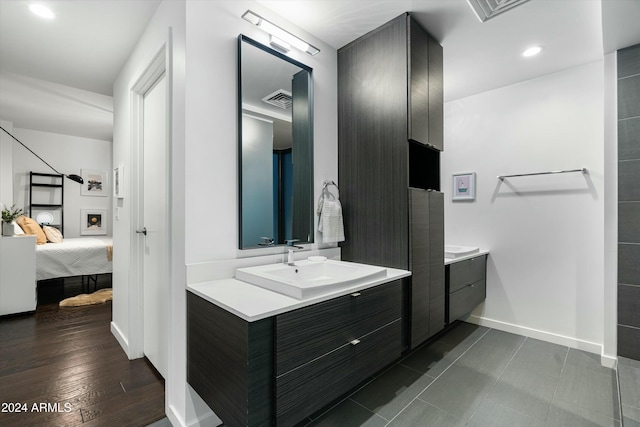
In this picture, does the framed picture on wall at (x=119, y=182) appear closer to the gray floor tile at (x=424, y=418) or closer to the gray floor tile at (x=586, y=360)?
the gray floor tile at (x=424, y=418)

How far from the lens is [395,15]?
76.3 inches

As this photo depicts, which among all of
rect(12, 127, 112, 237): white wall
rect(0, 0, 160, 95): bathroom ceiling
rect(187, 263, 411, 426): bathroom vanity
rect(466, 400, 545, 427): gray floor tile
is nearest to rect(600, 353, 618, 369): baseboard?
rect(466, 400, 545, 427): gray floor tile

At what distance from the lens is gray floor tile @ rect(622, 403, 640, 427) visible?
58.9 inches

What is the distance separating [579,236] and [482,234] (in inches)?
30.5

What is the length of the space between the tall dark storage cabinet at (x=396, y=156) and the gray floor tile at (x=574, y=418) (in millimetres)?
784

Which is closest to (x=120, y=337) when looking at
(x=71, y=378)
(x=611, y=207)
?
(x=71, y=378)


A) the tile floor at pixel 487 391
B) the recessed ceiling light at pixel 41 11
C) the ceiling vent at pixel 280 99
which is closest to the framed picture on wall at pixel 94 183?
the recessed ceiling light at pixel 41 11

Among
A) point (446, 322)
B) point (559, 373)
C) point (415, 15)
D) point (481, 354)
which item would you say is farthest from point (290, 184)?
point (559, 373)

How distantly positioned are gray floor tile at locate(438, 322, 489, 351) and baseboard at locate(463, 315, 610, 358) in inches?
2.8

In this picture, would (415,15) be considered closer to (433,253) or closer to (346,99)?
(346,99)

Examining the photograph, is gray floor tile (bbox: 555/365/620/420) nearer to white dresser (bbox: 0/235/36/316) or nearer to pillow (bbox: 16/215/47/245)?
white dresser (bbox: 0/235/36/316)

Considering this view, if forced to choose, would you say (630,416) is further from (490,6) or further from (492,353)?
(490,6)

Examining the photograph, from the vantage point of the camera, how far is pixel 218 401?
127 centimetres

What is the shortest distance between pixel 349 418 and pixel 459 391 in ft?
2.63
